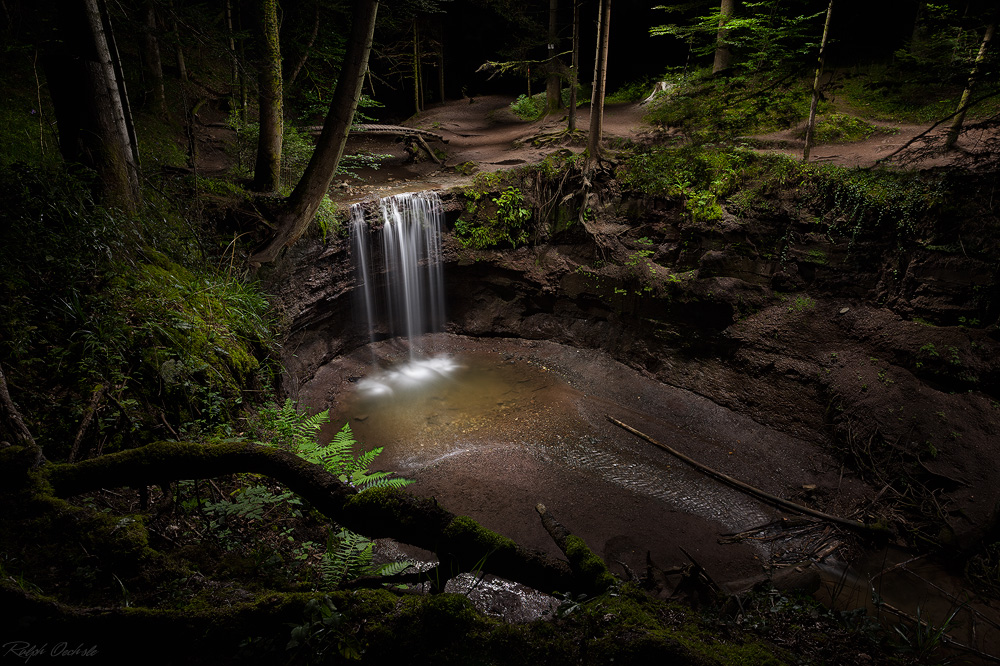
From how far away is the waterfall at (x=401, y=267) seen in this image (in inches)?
406

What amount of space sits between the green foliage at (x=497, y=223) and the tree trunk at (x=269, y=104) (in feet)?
14.2

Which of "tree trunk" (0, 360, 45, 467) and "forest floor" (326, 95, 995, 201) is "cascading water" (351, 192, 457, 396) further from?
"tree trunk" (0, 360, 45, 467)

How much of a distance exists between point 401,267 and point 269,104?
165 inches

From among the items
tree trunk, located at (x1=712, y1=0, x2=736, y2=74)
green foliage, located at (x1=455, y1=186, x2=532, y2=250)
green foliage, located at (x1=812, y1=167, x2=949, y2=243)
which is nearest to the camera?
green foliage, located at (x1=812, y1=167, x2=949, y2=243)

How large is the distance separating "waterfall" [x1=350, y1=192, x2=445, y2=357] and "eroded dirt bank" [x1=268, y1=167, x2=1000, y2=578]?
0.50 m

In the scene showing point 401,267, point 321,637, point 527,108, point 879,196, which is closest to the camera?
point 321,637

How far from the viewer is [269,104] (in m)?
8.24

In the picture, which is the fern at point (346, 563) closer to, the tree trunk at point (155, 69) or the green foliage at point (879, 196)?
the green foliage at point (879, 196)

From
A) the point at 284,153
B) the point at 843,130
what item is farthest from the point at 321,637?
the point at 843,130

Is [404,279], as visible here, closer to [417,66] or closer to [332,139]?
[332,139]

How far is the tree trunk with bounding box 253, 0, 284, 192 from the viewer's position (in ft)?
25.3

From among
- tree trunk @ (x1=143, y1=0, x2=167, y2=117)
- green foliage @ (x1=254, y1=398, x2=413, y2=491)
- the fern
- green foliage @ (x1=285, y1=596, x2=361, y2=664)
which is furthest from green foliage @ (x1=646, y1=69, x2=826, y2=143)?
tree trunk @ (x1=143, y1=0, x2=167, y2=117)

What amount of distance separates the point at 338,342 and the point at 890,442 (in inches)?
413

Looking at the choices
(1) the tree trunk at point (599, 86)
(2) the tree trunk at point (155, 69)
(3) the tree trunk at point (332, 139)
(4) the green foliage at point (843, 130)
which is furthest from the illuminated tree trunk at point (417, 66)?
(4) the green foliage at point (843, 130)
